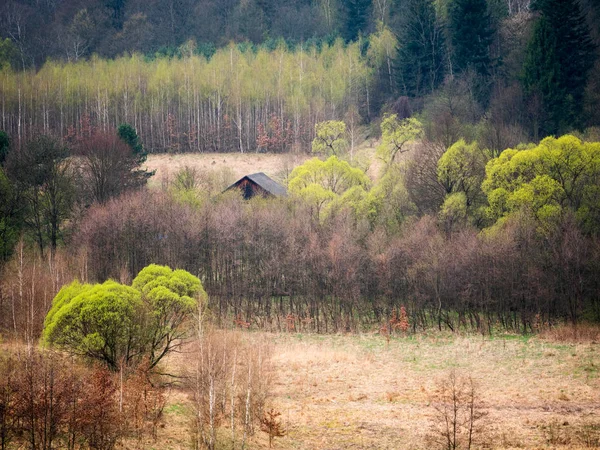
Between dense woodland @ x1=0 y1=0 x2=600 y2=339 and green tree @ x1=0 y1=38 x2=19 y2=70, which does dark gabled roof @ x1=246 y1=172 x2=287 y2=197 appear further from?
green tree @ x1=0 y1=38 x2=19 y2=70

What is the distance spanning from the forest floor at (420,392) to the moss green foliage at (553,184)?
10.5m

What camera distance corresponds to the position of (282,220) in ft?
175

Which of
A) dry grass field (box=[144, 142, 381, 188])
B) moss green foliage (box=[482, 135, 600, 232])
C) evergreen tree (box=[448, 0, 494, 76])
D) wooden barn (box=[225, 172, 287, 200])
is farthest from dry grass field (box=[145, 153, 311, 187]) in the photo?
moss green foliage (box=[482, 135, 600, 232])

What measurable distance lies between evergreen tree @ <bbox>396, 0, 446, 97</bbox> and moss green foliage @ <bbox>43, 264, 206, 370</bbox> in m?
66.6

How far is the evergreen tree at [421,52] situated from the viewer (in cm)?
8938

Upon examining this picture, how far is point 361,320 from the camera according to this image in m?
46.8

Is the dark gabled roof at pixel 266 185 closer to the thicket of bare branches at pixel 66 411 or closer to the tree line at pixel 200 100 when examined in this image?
the tree line at pixel 200 100

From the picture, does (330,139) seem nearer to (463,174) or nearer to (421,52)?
(421,52)

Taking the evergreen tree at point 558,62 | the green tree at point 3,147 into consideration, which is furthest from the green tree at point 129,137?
the evergreen tree at point 558,62

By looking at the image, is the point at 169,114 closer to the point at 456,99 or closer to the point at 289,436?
the point at 456,99

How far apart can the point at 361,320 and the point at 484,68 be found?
46908 mm

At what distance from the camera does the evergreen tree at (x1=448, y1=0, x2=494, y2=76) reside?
8331cm

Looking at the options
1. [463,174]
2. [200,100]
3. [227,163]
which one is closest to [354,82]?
[200,100]

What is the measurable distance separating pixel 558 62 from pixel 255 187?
30412 millimetres
